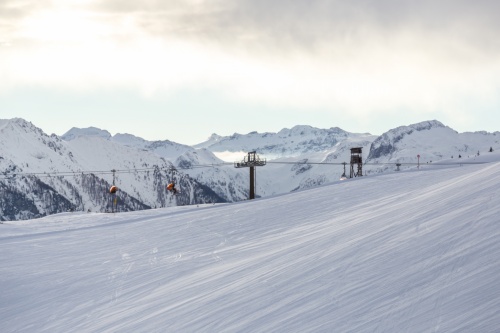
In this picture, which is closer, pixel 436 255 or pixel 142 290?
pixel 436 255

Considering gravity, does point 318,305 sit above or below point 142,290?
above

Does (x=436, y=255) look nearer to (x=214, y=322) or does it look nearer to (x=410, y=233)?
(x=410, y=233)

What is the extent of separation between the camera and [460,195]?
16250 millimetres

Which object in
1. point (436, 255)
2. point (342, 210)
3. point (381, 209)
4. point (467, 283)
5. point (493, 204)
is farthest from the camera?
point (342, 210)

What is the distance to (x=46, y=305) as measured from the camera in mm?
15812

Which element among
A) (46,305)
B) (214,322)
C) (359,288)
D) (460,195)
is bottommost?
(46,305)

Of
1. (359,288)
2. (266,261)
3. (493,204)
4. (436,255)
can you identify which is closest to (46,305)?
(266,261)

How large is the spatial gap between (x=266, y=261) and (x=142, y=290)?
11.3 feet

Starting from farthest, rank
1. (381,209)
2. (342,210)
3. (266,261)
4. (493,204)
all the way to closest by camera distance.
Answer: (342,210) < (381,209) < (266,261) < (493,204)

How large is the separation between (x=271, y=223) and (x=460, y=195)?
26.7ft

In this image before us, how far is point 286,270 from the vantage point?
13.2 metres

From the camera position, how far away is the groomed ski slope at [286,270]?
30.4ft

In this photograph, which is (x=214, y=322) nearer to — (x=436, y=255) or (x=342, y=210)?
(x=436, y=255)

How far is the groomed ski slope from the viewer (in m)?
9.27
